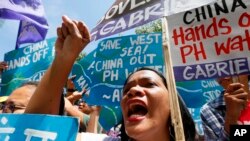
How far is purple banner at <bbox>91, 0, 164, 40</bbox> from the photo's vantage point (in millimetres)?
3092

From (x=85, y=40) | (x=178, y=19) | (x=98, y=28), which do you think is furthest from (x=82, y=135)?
(x=98, y=28)

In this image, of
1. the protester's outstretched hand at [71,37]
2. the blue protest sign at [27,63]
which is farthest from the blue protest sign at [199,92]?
the protester's outstretched hand at [71,37]

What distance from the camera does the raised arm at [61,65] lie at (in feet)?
5.72

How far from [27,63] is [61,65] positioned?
328 centimetres

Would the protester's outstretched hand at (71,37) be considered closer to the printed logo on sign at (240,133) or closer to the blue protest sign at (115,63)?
the printed logo on sign at (240,133)

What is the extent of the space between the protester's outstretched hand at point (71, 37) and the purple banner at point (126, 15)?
133cm

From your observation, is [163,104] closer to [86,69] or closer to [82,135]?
[82,135]

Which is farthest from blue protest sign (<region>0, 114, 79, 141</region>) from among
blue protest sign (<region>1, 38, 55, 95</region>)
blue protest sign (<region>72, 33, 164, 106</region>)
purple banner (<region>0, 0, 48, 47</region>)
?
blue protest sign (<region>1, 38, 55, 95</region>)

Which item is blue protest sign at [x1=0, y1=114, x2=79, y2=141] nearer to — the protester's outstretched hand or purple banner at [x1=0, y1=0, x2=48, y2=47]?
the protester's outstretched hand

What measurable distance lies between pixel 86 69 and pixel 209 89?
58.3 inches

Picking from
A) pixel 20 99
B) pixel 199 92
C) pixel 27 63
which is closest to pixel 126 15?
pixel 199 92

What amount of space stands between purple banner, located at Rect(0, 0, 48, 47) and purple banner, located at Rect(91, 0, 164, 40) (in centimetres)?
123

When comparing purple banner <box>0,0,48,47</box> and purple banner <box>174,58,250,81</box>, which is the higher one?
purple banner <box>0,0,48,47</box>

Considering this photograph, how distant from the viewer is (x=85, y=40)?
1.77 metres
